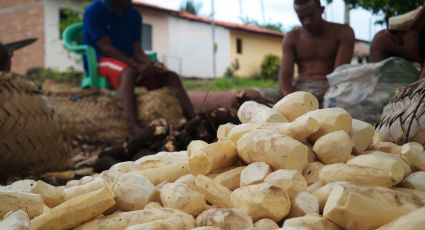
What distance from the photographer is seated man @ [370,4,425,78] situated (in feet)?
11.2

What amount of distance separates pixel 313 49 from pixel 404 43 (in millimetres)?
733

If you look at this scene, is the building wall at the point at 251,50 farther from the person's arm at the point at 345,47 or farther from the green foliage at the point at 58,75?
the person's arm at the point at 345,47

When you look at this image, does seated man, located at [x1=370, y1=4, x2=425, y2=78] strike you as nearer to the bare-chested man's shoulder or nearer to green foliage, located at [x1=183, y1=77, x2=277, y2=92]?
the bare-chested man's shoulder

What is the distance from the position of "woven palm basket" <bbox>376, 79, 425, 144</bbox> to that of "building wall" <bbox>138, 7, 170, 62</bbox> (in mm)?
15244

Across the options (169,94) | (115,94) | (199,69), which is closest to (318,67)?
(169,94)

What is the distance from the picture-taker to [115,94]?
16.5 feet

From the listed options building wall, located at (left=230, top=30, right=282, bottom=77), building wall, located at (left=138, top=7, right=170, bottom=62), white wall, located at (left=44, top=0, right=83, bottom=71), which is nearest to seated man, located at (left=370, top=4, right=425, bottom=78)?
white wall, located at (left=44, top=0, right=83, bottom=71)

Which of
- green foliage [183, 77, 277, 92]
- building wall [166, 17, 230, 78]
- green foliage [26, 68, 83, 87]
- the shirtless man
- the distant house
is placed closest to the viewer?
the shirtless man

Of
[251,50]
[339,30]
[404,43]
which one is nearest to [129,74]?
[339,30]

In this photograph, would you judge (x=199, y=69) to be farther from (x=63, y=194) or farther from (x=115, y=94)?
(x=63, y=194)

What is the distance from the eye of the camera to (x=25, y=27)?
14695 millimetres

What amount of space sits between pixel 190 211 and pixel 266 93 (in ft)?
9.38

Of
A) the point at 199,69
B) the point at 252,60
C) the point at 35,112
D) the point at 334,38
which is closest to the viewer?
the point at 35,112

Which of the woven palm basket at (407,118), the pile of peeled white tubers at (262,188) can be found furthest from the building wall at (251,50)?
the pile of peeled white tubers at (262,188)
